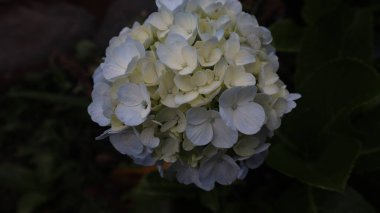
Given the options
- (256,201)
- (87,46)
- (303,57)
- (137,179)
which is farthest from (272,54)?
(87,46)

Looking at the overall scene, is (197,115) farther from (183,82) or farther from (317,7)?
(317,7)

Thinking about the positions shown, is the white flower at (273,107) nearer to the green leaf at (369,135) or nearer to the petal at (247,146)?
the petal at (247,146)

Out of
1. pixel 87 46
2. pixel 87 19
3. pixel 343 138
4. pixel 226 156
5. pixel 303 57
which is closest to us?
pixel 226 156

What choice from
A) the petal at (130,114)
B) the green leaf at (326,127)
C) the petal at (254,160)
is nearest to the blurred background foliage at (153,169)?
the green leaf at (326,127)

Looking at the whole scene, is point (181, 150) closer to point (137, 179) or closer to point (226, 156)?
point (226, 156)

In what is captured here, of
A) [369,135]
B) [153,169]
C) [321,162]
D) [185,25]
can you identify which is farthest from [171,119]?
[153,169]

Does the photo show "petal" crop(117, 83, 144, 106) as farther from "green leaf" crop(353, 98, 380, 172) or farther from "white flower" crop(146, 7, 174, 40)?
"green leaf" crop(353, 98, 380, 172)
